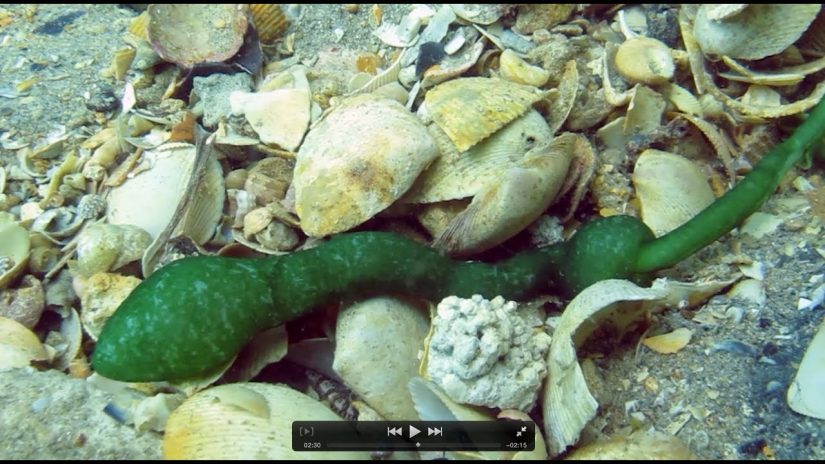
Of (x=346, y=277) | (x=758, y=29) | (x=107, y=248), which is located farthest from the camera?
(x=758, y=29)

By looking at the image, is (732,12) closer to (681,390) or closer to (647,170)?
(647,170)

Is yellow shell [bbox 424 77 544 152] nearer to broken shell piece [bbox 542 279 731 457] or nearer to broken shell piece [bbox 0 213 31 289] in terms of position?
broken shell piece [bbox 542 279 731 457]

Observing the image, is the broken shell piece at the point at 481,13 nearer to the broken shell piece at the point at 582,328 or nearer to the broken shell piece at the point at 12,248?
the broken shell piece at the point at 582,328

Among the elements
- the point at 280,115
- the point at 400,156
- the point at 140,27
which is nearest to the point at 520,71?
the point at 400,156

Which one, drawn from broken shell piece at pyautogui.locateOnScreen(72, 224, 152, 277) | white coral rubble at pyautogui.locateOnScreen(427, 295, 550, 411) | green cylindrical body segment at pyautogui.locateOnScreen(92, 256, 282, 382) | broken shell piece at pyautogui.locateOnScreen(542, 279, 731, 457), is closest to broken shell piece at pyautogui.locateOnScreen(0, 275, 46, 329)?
broken shell piece at pyautogui.locateOnScreen(72, 224, 152, 277)

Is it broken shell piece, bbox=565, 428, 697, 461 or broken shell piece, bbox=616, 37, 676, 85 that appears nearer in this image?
broken shell piece, bbox=565, 428, 697, 461

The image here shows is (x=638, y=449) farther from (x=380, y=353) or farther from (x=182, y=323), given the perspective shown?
(x=182, y=323)
